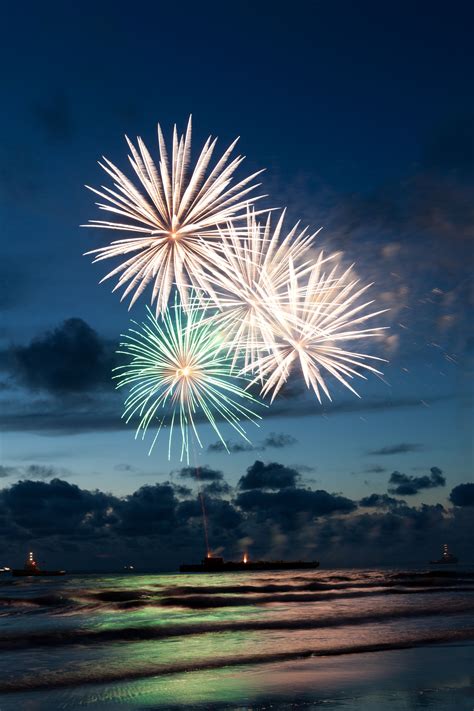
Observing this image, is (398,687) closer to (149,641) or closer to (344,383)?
(344,383)

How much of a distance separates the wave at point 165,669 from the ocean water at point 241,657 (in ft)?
0.13

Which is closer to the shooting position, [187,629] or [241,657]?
[241,657]

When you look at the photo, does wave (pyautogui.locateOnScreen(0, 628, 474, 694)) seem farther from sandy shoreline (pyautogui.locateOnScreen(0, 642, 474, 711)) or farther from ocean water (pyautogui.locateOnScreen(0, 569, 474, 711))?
sandy shoreline (pyautogui.locateOnScreen(0, 642, 474, 711))

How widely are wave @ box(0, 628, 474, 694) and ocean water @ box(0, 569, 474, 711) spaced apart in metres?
0.04

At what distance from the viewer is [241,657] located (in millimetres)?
25391

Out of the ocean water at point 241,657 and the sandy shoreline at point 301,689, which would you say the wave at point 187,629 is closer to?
the ocean water at point 241,657

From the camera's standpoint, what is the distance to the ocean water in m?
17.3

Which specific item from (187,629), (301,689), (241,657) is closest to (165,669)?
(241,657)

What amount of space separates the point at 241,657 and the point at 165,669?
335 centimetres

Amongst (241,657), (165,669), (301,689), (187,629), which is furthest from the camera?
(187,629)

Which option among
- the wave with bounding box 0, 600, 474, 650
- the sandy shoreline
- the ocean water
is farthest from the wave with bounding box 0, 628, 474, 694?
the wave with bounding box 0, 600, 474, 650

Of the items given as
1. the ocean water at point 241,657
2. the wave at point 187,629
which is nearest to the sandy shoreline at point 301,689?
the ocean water at point 241,657

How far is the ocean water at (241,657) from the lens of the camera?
17344 mm

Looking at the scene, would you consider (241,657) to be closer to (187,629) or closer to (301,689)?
(301,689)
